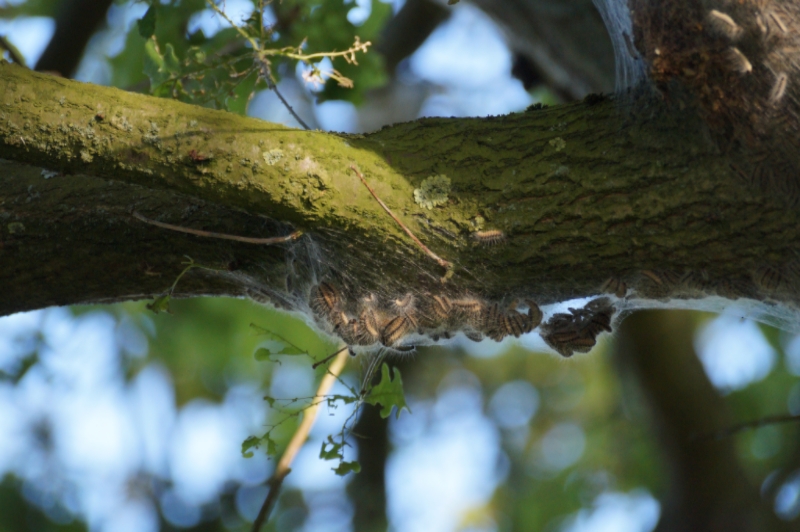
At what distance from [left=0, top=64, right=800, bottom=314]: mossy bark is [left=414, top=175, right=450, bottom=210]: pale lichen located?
0.07ft

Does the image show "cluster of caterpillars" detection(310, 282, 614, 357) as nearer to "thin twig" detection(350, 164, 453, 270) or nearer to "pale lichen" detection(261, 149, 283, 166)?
"thin twig" detection(350, 164, 453, 270)

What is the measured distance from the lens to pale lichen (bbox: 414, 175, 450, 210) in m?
2.23

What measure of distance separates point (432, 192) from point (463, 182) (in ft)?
Answer: 0.36

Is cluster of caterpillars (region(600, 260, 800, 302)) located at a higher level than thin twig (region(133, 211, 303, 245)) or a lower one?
lower

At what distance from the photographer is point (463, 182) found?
224 cm

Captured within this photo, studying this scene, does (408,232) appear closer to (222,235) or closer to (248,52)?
(222,235)

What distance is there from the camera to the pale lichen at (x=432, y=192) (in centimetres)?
223

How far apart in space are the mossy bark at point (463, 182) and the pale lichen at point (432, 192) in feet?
0.07

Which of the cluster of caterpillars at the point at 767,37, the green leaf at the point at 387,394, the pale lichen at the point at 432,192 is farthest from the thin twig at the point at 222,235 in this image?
the cluster of caterpillars at the point at 767,37

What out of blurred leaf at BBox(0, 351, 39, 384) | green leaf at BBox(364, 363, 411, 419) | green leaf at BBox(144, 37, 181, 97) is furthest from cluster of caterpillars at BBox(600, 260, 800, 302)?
blurred leaf at BBox(0, 351, 39, 384)

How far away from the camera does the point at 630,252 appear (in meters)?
2.18

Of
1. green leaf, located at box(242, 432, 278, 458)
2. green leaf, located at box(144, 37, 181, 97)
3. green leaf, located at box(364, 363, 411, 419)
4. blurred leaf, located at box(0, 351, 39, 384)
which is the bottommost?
green leaf, located at box(242, 432, 278, 458)

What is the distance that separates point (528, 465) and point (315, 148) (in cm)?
901

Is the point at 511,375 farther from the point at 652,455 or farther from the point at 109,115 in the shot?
the point at 109,115
